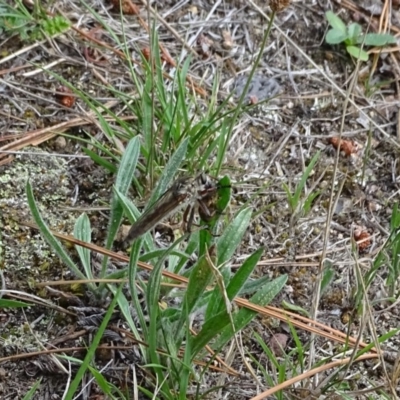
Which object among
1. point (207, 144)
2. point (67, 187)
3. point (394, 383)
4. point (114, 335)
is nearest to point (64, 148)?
point (67, 187)

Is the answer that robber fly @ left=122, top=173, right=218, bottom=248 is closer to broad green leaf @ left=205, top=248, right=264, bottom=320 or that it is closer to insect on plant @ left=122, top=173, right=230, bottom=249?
insect on plant @ left=122, top=173, right=230, bottom=249

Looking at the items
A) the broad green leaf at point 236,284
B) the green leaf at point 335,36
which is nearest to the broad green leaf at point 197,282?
the broad green leaf at point 236,284

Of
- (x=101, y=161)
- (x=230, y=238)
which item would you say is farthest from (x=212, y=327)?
(x=101, y=161)

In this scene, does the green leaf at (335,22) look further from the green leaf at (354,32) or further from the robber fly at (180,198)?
the robber fly at (180,198)

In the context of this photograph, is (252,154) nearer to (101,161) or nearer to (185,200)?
(101,161)

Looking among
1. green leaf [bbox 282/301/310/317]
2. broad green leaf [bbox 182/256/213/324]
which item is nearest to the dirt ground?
green leaf [bbox 282/301/310/317]

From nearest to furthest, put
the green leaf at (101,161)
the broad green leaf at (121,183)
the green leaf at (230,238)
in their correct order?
the green leaf at (230,238) → the broad green leaf at (121,183) → the green leaf at (101,161)

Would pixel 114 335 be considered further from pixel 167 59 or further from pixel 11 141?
pixel 167 59
